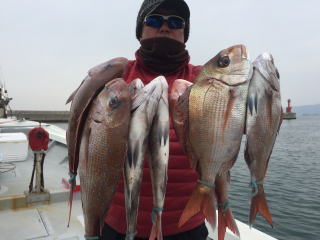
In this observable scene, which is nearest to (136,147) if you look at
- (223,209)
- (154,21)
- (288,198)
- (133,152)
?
(133,152)

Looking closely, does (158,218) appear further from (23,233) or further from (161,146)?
(23,233)

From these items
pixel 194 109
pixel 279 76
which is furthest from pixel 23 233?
pixel 279 76

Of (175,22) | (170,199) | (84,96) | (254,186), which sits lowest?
(170,199)

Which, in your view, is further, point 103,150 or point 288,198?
point 288,198

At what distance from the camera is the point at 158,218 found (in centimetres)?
158

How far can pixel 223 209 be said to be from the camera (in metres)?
1.75

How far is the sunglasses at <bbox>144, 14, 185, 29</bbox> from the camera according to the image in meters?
2.23

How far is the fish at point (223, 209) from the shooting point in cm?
172

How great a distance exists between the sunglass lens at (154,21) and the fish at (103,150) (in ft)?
2.55

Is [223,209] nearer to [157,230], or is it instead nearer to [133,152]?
[157,230]

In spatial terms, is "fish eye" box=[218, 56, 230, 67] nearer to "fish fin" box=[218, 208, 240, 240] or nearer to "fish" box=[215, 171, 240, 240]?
"fish" box=[215, 171, 240, 240]

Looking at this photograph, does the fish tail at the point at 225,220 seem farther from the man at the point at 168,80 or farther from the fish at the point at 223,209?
the man at the point at 168,80

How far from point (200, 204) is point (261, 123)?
0.57 meters

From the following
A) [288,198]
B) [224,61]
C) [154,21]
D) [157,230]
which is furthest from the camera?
[288,198]
